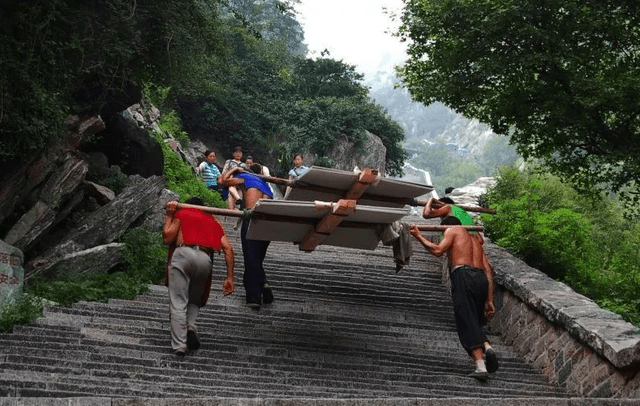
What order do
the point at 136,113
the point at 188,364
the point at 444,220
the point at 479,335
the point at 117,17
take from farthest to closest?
the point at 136,113 → the point at 117,17 → the point at 444,220 → the point at 479,335 → the point at 188,364

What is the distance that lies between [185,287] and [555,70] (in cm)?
666

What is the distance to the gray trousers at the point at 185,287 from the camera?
23.8ft

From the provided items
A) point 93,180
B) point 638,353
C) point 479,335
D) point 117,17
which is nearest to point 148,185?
point 93,180

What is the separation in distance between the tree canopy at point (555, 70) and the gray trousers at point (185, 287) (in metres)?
5.84

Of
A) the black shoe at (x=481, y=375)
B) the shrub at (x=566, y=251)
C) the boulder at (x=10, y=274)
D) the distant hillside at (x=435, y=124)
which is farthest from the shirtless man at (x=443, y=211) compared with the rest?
the distant hillside at (x=435, y=124)

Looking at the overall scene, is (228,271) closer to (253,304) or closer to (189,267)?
(189,267)

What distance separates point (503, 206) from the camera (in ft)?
45.2

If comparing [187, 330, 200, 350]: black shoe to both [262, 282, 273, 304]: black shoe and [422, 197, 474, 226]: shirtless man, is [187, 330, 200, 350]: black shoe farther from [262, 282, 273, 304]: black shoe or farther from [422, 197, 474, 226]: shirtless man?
[422, 197, 474, 226]: shirtless man

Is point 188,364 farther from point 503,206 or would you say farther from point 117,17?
point 503,206

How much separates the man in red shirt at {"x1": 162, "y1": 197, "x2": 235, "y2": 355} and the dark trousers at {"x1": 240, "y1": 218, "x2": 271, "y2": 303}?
1378 mm

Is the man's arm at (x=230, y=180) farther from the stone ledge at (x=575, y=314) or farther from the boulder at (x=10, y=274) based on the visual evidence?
the stone ledge at (x=575, y=314)

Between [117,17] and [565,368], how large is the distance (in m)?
8.21

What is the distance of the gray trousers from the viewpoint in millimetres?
7262

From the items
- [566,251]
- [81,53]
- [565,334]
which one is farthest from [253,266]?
[566,251]
